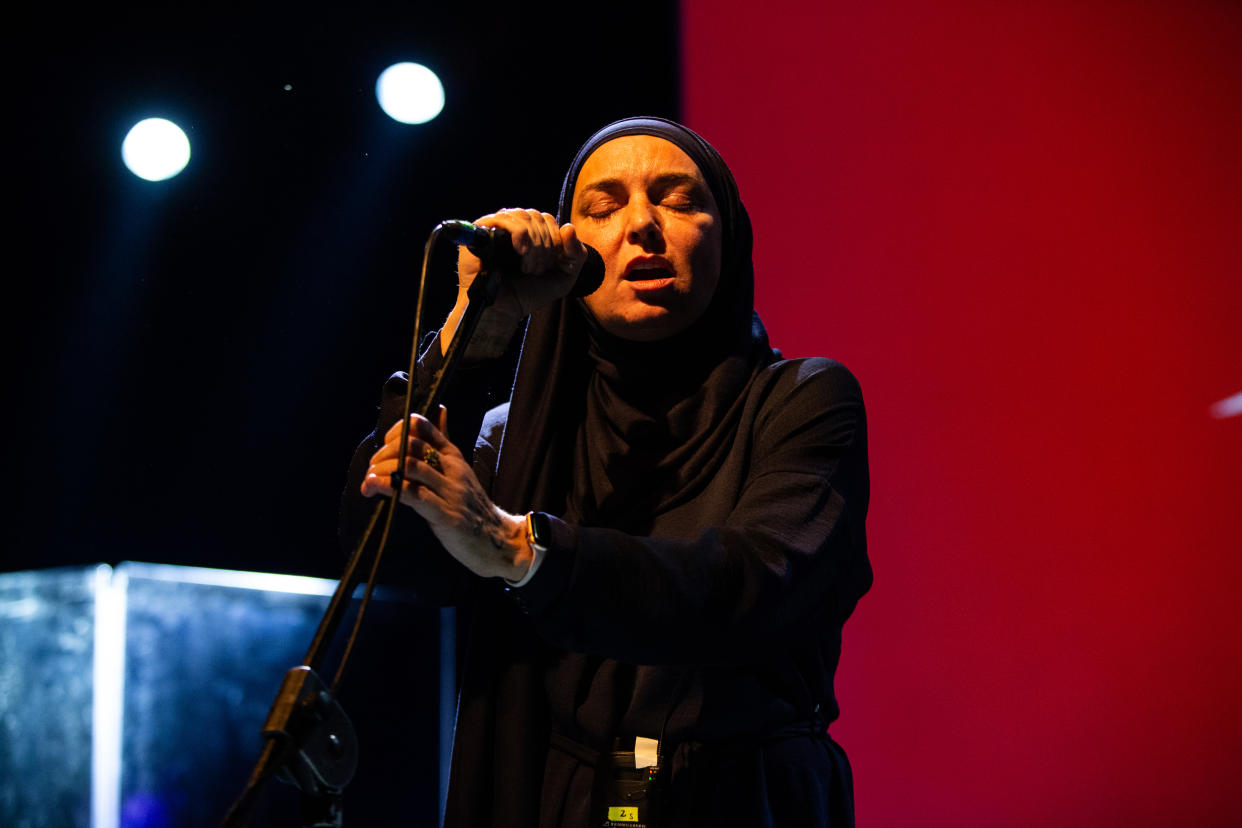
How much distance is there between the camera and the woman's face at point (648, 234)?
5.55 feet

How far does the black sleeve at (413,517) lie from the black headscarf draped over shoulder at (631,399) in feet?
0.42

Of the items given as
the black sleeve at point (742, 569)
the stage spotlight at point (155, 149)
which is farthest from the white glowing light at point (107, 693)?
the black sleeve at point (742, 569)

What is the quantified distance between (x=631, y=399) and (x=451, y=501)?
69cm

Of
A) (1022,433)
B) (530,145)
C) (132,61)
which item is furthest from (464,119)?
(1022,433)

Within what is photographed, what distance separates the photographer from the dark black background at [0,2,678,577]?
254 centimetres

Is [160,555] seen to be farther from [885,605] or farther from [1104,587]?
[1104,587]

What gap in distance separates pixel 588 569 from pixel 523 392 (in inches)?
25.7

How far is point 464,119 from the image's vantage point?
120 inches

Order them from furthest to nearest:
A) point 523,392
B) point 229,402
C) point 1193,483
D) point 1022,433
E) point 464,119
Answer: point 464,119 → point 229,402 → point 1022,433 → point 1193,483 → point 523,392

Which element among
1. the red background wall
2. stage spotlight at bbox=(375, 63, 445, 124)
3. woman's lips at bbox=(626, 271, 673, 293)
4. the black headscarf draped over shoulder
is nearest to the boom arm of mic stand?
the black headscarf draped over shoulder

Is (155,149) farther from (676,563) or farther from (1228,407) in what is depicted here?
(1228,407)

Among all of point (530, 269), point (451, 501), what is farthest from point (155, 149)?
point (451, 501)

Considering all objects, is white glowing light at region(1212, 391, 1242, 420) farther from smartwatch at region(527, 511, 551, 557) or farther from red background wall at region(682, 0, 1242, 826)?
smartwatch at region(527, 511, 551, 557)

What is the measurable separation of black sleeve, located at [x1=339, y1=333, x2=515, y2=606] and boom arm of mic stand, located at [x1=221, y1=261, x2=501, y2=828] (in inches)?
17.7
